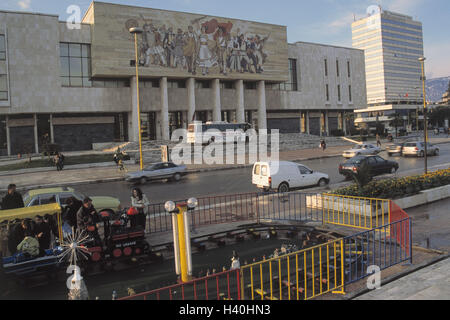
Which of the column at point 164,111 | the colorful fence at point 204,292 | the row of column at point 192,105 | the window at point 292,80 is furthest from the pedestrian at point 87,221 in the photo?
the window at point 292,80

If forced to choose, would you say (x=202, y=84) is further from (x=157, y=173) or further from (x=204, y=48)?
(x=157, y=173)

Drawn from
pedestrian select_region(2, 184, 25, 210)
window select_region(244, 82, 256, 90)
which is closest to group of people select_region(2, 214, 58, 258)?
pedestrian select_region(2, 184, 25, 210)

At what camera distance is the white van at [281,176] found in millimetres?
17703

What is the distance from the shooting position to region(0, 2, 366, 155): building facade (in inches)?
1729

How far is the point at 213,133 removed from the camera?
43812 mm

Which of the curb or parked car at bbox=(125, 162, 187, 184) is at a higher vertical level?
parked car at bbox=(125, 162, 187, 184)

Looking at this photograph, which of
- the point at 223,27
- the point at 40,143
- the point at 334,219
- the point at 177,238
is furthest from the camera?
the point at 223,27

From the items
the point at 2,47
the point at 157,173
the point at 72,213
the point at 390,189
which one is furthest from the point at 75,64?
the point at 390,189

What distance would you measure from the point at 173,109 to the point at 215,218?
43160mm

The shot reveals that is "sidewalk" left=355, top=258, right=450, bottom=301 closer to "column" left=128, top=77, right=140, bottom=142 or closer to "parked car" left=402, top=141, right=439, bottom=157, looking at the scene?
"parked car" left=402, top=141, right=439, bottom=157

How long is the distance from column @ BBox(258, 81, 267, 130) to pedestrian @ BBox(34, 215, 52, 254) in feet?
173
